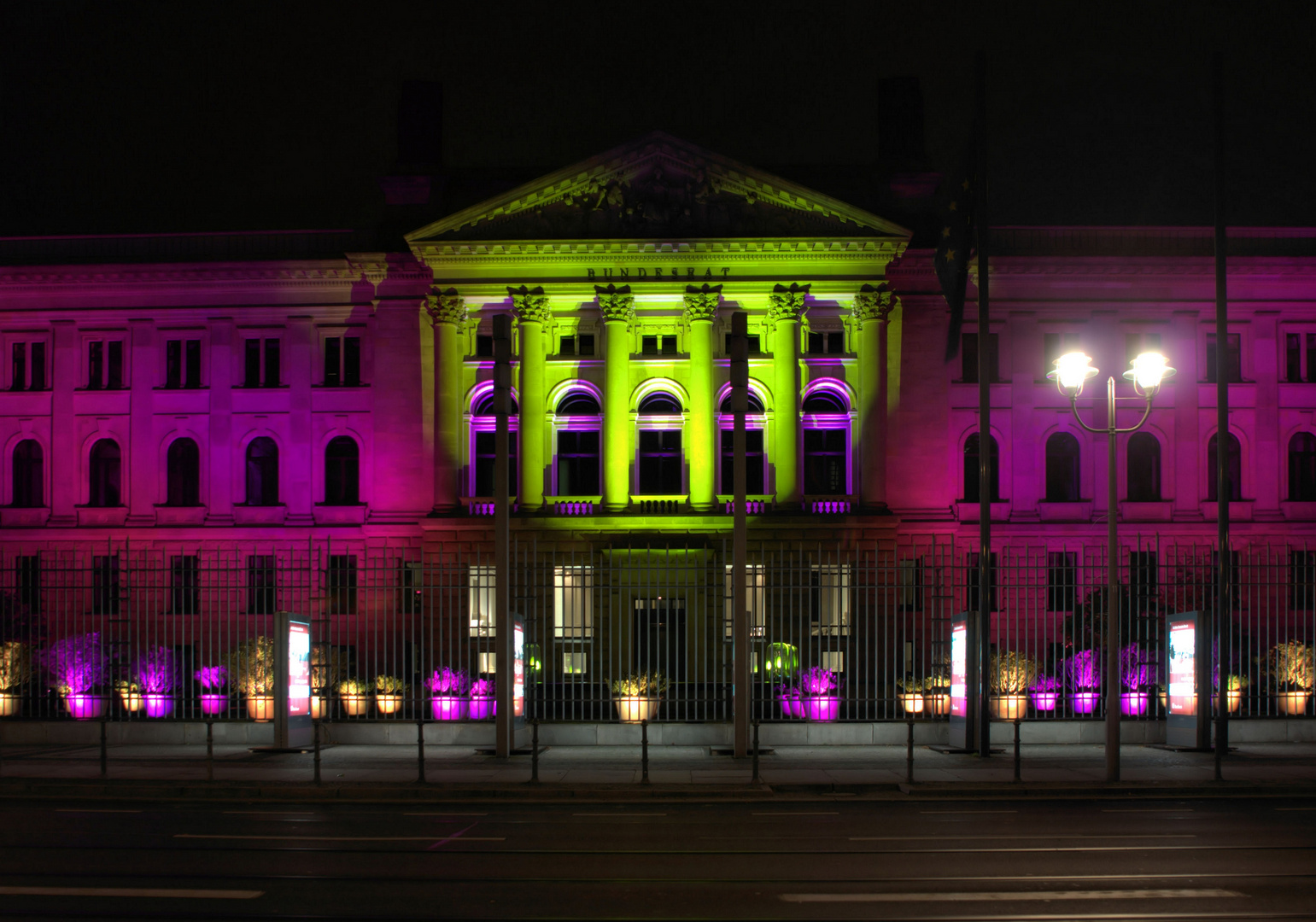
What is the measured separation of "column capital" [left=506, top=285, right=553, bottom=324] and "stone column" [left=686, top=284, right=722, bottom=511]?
19.5 feet

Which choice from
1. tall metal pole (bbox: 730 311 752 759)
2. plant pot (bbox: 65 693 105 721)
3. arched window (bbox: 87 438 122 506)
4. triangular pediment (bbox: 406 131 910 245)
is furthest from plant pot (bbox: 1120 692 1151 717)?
arched window (bbox: 87 438 122 506)

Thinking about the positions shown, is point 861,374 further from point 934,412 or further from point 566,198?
point 566,198

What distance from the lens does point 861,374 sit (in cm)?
4622

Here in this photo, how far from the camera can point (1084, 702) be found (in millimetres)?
25172

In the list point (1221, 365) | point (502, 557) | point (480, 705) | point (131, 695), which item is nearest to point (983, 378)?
point (1221, 365)

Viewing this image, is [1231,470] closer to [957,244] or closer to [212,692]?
[957,244]

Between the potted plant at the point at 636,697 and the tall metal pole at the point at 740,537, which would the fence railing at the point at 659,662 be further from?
the tall metal pole at the point at 740,537

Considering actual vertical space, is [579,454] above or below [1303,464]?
above

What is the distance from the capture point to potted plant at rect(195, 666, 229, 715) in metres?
24.4

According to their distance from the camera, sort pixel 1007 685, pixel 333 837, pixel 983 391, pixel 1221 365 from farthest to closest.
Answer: pixel 1007 685
pixel 1221 365
pixel 983 391
pixel 333 837

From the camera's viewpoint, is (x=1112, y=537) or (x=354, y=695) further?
(x=354, y=695)

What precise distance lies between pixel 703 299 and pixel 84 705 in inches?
1076

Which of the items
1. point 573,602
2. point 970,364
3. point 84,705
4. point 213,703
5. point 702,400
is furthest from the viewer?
point 970,364

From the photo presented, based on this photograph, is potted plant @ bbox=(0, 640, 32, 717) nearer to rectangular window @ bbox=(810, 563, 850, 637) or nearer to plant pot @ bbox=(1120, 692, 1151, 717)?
rectangular window @ bbox=(810, 563, 850, 637)
